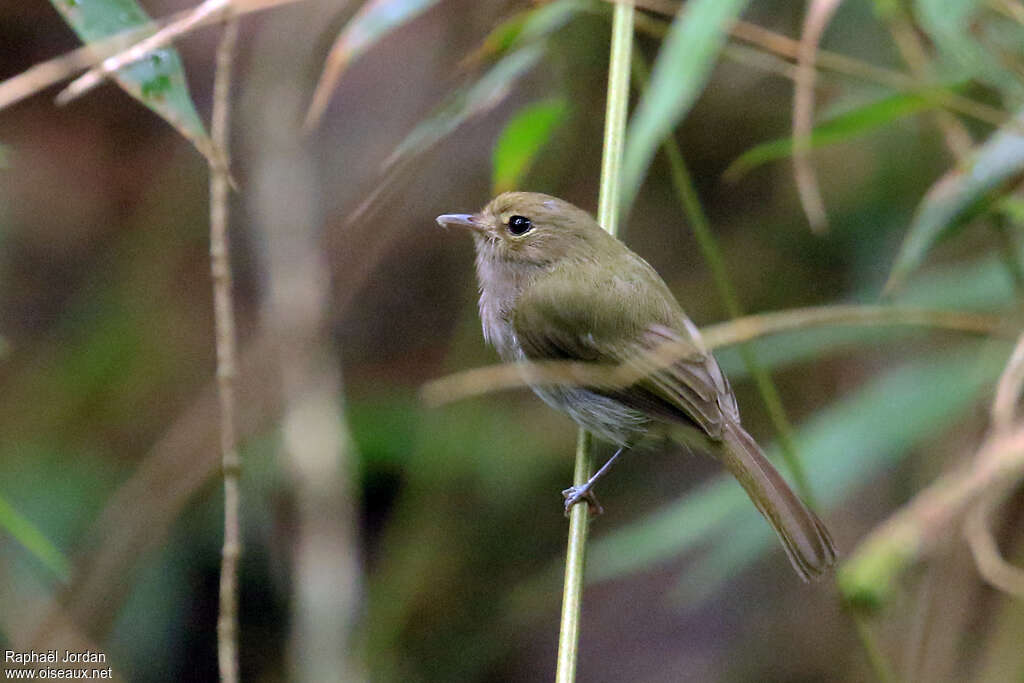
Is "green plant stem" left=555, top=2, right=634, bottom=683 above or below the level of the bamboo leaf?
below

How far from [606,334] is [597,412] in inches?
9.0

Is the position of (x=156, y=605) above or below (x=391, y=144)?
below

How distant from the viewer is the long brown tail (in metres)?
2.64

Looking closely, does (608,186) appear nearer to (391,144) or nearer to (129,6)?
(129,6)

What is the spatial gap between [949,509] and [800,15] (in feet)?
10.4

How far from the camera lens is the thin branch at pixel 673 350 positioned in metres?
1.90

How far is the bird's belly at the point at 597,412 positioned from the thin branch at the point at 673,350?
0.04 m

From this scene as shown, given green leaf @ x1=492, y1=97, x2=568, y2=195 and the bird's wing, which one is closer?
green leaf @ x1=492, y1=97, x2=568, y2=195

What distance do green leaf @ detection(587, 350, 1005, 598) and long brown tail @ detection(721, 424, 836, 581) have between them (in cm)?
40

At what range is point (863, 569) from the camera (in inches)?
52.4

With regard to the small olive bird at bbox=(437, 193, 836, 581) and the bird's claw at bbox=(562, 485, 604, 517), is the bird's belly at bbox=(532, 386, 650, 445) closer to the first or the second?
the small olive bird at bbox=(437, 193, 836, 581)

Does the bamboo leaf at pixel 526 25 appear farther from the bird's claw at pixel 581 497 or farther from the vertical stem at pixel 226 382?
the bird's claw at pixel 581 497

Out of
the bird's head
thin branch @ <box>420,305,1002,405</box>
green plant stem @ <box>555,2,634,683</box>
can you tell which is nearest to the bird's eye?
the bird's head

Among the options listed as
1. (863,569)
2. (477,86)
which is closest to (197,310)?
(477,86)
